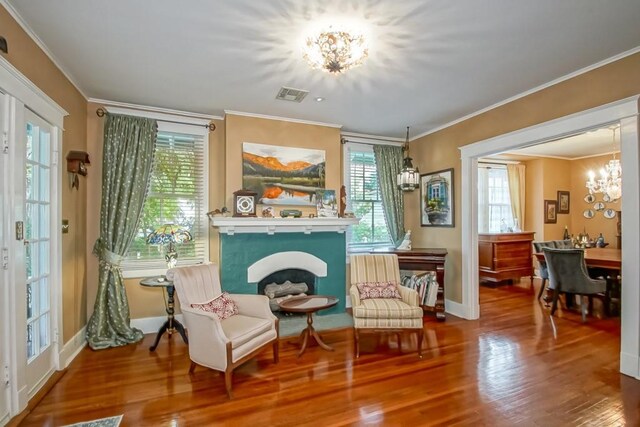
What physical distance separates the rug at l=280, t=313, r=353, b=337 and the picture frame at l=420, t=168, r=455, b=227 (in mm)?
1974

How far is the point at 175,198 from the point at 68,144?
1.23 m

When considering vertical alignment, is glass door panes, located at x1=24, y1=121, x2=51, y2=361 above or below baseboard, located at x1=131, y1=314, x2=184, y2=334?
above

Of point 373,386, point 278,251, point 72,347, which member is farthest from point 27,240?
point 373,386

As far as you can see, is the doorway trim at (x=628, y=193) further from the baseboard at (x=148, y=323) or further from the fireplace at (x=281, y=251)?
the baseboard at (x=148, y=323)

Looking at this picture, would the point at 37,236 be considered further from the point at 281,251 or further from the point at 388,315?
the point at 388,315

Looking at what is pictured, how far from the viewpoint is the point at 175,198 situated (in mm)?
4098

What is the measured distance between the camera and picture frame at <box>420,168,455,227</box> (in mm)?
4707

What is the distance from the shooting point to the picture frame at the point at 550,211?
23.7ft

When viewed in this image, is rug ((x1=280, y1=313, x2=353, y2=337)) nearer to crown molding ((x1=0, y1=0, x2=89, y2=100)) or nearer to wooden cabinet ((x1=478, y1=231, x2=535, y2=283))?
crown molding ((x1=0, y1=0, x2=89, y2=100))

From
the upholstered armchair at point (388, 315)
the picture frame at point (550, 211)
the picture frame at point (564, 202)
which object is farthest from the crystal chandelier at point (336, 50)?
the picture frame at point (564, 202)

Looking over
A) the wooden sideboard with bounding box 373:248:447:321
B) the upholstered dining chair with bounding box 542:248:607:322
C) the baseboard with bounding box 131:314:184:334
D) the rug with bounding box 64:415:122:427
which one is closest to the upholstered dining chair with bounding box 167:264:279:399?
the rug with bounding box 64:415:122:427

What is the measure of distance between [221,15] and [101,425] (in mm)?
2867

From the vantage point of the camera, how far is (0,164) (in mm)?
2086

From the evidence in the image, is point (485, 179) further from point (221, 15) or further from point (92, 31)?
point (92, 31)
